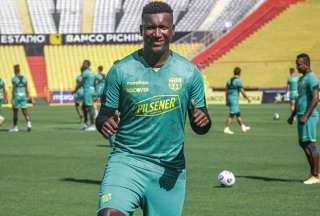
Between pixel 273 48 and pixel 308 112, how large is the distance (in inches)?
1785

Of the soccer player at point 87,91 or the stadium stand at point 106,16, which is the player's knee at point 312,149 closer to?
the soccer player at point 87,91

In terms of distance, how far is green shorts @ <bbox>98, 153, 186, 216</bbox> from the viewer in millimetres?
6449

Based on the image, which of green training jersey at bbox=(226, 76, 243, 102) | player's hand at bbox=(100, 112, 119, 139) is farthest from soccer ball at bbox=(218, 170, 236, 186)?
green training jersey at bbox=(226, 76, 243, 102)

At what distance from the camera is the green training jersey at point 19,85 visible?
3027 cm

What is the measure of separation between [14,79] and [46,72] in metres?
36.1

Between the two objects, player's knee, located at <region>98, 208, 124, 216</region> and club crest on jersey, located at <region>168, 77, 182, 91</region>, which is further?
club crest on jersey, located at <region>168, 77, 182, 91</region>

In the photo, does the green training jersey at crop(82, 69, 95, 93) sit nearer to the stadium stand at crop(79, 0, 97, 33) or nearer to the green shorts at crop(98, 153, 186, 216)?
the green shorts at crop(98, 153, 186, 216)

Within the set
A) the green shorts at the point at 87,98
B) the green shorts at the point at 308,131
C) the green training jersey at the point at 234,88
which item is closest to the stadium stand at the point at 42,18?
the green shorts at the point at 87,98

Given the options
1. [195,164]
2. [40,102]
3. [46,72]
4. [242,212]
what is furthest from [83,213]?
[46,72]

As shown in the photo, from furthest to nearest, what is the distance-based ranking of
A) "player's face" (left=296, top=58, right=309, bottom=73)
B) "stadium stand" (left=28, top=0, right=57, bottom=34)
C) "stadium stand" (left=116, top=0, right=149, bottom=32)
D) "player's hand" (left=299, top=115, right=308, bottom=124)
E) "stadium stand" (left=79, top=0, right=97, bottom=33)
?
"stadium stand" (left=79, top=0, right=97, bottom=33)
"stadium stand" (left=28, top=0, right=57, bottom=34)
"stadium stand" (left=116, top=0, right=149, bottom=32)
"player's face" (left=296, top=58, right=309, bottom=73)
"player's hand" (left=299, top=115, right=308, bottom=124)

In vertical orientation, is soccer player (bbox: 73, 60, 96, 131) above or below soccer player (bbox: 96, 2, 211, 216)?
below

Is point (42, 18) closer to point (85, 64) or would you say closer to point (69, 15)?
point (69, 15)

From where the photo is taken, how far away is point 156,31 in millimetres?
6676

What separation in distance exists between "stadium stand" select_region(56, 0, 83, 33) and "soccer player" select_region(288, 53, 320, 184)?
5434 cm
